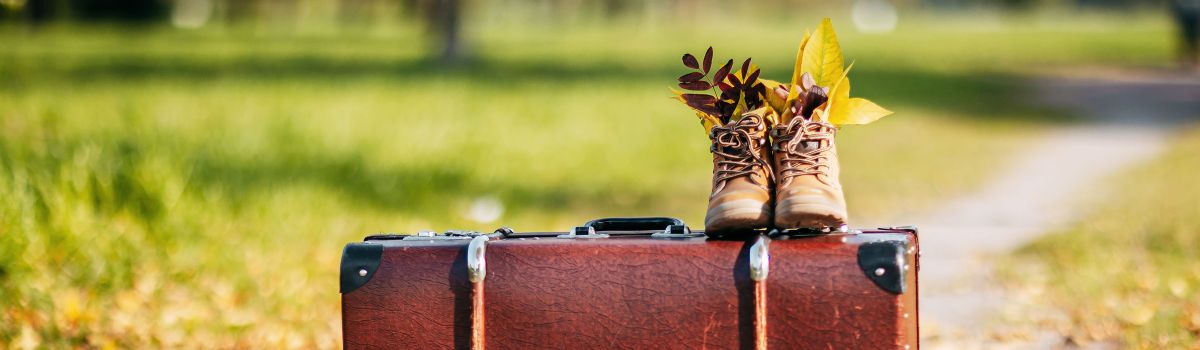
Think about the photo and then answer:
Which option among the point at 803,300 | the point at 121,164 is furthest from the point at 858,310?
the point at 121,164

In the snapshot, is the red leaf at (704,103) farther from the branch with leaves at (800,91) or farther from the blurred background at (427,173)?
the blurred background at (427,173)

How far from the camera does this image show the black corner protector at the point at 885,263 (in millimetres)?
2809

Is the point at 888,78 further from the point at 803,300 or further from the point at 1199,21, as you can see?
the point at 803,300

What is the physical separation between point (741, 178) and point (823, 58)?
0.43 metres

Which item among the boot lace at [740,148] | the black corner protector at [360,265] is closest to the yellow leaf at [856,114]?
the boot lace at [740,148]

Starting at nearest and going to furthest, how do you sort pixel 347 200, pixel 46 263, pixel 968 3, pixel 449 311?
1. pixel 449 311
2. pixel 46 263
3. pixel 347 200
4. pixel 968 3

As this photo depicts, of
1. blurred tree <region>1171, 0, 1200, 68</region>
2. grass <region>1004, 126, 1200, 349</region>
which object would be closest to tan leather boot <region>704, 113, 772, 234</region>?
grass <region>1004, 126, 1200, 349</region>

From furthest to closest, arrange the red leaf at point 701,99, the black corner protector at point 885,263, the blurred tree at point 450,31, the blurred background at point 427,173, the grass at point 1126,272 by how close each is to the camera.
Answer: the blurred tree at point 450,31 < the blurred background at point 427,173 < the grass at point 1126,272 < the red leaf at point 701,99 < the black corner protector at point 885,263

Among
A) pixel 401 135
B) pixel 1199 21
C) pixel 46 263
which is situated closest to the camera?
pixel 46 263

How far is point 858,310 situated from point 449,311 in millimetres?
934

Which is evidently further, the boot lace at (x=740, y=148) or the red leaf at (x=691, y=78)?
the red leaf at (x=691, y=78)

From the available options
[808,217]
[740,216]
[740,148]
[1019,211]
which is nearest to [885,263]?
[808,217]

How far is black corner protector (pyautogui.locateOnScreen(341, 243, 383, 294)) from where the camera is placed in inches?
122

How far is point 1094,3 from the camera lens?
218ft
